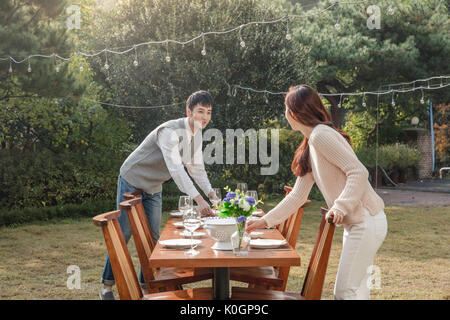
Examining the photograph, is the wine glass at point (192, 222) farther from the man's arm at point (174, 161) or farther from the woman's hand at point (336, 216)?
the woman's hand at point (336, 216)

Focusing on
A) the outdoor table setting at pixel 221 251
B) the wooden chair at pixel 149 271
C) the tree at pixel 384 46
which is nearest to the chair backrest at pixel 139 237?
the wooden chair at pixel 149 271

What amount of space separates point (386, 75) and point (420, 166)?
10.4 ft

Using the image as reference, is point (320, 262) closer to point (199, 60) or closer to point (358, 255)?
point (358, 255)

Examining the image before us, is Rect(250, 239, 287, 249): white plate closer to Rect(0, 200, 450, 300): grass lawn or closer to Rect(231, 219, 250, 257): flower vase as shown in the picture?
Rect(231, 219, 250, 257): flower vase

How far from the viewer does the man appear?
383cm

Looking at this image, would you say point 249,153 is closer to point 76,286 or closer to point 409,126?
point 409,126

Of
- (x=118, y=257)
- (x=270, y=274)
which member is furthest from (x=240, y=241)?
(x=270, y=274)

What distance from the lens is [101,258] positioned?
633 cm

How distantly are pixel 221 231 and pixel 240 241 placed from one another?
14 centimetres

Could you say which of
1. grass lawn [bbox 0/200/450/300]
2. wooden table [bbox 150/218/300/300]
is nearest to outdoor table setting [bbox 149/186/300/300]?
wooden table [bbox 150/218/300/300]

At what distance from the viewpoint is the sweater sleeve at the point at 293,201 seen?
2918mm

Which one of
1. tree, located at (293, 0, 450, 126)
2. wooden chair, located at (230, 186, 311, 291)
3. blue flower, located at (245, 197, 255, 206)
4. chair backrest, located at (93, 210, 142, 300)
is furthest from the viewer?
tree, located at (293, 0, 450, 126)

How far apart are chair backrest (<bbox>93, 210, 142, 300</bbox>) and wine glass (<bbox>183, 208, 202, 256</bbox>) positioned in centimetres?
32

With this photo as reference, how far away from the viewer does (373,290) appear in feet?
15.5
